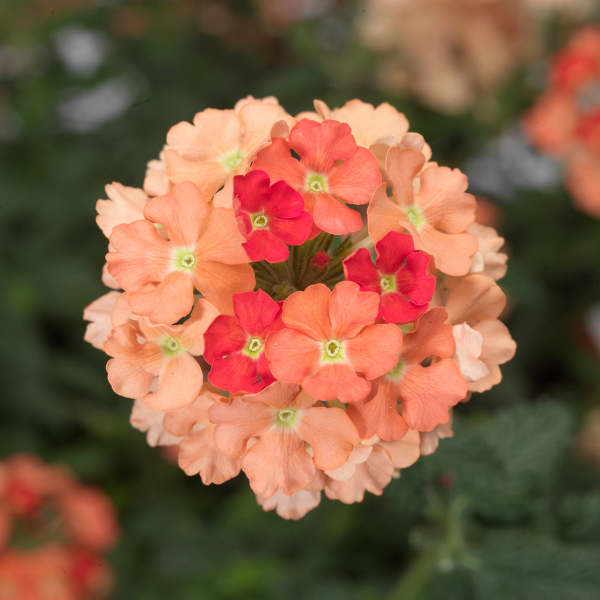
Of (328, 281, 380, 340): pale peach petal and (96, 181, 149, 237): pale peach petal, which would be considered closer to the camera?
(328, 281, 380, 340): pale peach petal

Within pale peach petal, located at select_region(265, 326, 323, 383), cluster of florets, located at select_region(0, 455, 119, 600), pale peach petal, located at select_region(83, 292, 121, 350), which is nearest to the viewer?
pale peach petal, located at select_region(265, 326, 323, 383)

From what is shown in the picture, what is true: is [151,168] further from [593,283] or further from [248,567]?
[593,283]

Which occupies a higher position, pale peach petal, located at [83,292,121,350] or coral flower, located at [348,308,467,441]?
coral flower, located at [348,308,467,441]

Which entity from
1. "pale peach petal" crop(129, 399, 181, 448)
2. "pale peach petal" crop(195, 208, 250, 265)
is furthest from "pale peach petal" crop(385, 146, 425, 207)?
"pale peach petal" crop(129, 399, 181, 448)

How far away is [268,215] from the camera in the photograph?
0.82 metres

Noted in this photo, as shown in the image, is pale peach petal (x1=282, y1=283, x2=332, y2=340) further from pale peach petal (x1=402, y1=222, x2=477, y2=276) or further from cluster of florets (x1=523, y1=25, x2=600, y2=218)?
cluster of florets (x1=523, y1=25, x2=600, y2=218)

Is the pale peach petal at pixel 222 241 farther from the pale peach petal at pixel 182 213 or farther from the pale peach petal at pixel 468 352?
the pale peach petal at pixel 468 352

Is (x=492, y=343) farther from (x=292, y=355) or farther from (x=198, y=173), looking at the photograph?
(x=198, y=173)

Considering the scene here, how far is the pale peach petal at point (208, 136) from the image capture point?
0.94 meters

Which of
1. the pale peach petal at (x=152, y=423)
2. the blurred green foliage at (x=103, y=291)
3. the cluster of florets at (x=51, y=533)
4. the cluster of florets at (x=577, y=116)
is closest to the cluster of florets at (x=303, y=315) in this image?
the pale peach petal at (x=152, y=423)

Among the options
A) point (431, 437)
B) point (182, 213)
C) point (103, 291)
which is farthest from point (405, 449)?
point (103, 291)

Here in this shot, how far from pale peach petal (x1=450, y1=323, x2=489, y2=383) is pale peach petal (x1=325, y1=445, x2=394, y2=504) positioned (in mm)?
196

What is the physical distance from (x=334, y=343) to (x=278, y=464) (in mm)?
201

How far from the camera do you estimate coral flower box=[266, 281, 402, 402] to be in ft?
2.46
